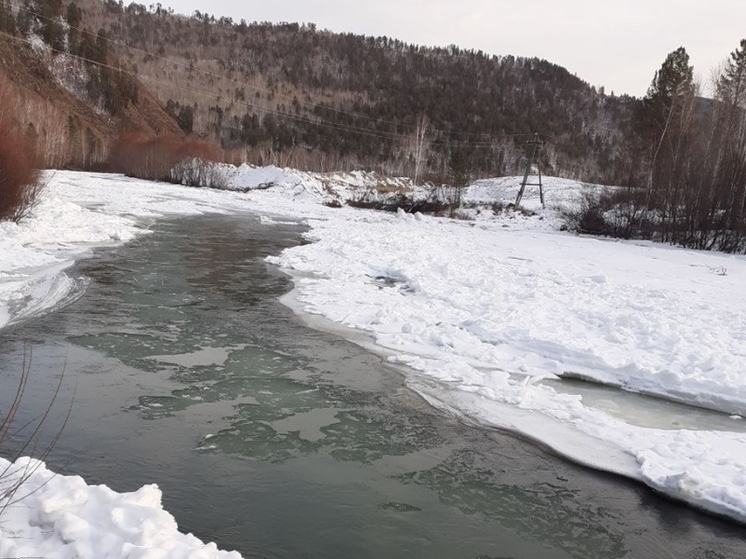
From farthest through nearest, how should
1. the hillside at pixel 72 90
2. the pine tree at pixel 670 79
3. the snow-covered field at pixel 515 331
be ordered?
the hillside at pixel 72 90 < the pine tree at pixel 670 79 < the snow-covered field at pixel 515 331

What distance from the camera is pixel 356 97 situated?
132250 millimetres

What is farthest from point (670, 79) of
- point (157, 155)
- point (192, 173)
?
point (157, 155)

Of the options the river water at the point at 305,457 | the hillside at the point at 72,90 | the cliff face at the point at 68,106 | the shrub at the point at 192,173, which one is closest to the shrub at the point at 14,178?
the river water at the point at 305,457

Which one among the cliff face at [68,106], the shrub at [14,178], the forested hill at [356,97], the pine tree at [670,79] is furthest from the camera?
the forested hill at [356,97]

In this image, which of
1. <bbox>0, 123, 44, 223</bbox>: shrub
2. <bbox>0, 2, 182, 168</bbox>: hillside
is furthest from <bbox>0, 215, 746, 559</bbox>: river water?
<bbox>0, 2, 182, 168</bbox>: hillside

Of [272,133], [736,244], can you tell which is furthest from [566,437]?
[272,133]

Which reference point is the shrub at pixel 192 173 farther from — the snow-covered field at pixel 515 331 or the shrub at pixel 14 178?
the shrub at pixel 14 178

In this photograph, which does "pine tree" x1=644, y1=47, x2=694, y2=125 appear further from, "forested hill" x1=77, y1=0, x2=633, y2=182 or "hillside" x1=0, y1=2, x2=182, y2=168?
"hillside" x1=0, y1=2, x2=182, y2=168

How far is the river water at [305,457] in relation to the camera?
165 inches

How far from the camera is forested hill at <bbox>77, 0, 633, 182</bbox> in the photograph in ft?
361

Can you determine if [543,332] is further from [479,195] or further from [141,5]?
[141,5]

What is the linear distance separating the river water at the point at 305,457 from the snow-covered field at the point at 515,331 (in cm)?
49

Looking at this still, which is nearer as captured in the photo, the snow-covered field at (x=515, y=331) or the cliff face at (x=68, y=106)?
the snow-covered field at (x=515, y=331)

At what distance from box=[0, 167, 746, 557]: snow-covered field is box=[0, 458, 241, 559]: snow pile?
1 centimetres
